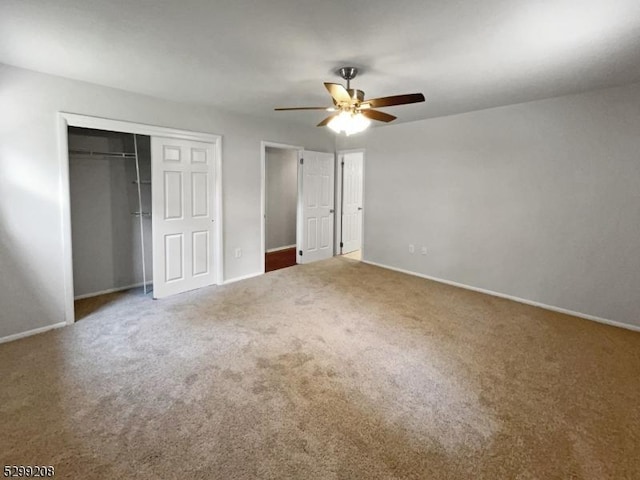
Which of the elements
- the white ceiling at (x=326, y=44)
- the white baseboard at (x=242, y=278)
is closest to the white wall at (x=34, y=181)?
the white ceiling at (x=326, y=44)

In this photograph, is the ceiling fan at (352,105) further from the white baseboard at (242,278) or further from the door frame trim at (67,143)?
the white baseboard at (242,278)

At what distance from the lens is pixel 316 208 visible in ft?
19.7

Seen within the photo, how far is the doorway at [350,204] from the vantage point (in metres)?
6.38

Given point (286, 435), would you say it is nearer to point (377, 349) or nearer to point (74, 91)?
point (377, 349)

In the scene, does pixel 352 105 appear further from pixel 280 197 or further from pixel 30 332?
pixel 280 197

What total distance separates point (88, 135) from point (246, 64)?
248 cm

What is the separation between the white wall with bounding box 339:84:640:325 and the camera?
3355 mm

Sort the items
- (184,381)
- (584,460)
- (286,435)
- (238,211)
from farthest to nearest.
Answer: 1. (238,211)
2. (184,381)
3. (286,435)
4. (584,460)

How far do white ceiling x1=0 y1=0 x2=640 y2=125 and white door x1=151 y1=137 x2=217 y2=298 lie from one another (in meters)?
0.81

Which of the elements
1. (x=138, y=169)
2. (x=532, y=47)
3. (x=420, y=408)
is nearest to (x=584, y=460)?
(x=420, y=408)

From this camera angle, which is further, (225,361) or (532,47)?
(225,361)

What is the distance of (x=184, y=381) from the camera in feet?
7.72

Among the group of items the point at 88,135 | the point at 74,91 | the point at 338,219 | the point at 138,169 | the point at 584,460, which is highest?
the point at 74,91

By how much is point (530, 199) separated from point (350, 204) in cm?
339
